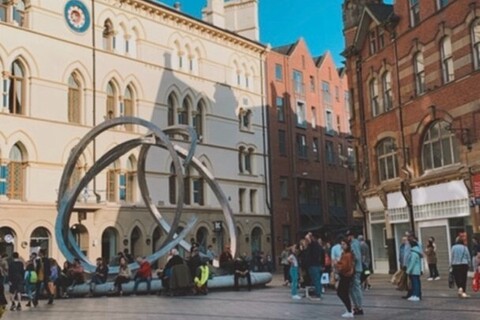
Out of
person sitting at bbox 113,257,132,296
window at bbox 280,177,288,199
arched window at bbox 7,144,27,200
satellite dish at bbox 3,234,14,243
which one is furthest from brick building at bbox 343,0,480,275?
satellite dish at bbox 3,234,14,243

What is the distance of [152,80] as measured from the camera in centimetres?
4081

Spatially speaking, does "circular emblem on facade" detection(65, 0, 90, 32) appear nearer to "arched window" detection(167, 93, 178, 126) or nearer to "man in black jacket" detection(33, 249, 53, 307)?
"arched window" detection(167, 93, 178, 126)

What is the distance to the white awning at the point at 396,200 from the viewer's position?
3052cm

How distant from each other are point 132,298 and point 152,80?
70.5ft

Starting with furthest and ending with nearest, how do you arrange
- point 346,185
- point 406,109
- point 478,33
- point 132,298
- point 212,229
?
1. point 346,185
2. point 212,229
3. point 406,109
4. point 478,33
5. point 132,298

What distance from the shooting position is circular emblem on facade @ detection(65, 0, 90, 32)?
36312 mm

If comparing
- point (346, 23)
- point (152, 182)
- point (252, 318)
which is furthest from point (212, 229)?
point (252, 318)

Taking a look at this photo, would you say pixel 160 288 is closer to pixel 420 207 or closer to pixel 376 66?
pixel 420 207

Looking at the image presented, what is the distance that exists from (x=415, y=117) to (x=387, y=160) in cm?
372

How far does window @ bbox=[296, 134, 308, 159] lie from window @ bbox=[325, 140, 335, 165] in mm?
3491

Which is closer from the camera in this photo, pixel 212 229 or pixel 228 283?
pixel 228 283

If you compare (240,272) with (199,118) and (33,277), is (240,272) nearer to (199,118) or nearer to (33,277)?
(33,277)

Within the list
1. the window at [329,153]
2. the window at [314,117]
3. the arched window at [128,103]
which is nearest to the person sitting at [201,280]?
the arched window at [128,103]

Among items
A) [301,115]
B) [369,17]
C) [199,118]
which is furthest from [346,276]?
[301,115]
